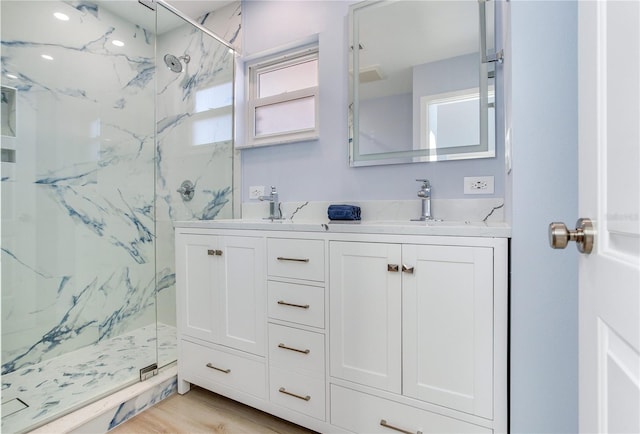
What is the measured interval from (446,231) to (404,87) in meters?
0.94

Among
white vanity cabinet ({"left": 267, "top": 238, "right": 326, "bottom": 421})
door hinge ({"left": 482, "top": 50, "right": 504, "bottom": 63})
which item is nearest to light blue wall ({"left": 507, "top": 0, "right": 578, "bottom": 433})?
door hinge ({"left": 482, "top": 50, "right": 504, "bottom": 63})

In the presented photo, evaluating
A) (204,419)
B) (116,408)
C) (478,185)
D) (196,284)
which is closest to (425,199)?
(478,185)

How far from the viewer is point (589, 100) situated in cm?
52

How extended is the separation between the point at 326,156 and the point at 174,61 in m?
1.32

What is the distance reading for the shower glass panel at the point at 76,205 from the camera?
181 cm

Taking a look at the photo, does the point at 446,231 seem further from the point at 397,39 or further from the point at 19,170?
the point at 19,170

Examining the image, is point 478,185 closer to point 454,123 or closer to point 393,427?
point 454,123

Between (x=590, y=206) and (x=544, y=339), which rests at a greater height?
(x=590, y=206)

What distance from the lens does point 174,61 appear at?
225 cm

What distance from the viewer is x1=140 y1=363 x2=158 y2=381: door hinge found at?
1.73m

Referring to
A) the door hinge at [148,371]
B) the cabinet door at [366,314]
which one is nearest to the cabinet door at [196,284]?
the door hinge at [148,371]

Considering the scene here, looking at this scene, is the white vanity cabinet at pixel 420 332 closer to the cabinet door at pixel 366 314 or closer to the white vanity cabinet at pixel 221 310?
the cabinet door at pixel 366 314

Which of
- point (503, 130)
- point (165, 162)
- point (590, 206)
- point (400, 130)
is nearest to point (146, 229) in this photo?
point (165, 162)

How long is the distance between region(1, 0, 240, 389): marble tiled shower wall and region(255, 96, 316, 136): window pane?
27 centimetres
